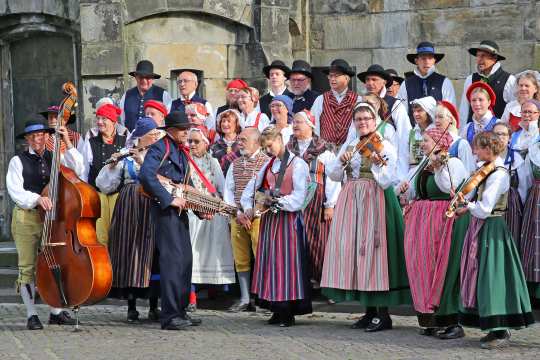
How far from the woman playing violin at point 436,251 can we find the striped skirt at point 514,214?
2.65 ft

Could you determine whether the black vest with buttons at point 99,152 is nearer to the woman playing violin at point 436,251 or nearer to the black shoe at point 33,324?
the black shoe at point 33,324

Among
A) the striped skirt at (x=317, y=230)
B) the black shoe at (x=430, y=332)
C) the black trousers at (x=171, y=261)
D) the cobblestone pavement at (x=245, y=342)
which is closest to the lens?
the cobblestone pavement at (x=245, y=342)

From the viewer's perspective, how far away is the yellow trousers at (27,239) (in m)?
10.3

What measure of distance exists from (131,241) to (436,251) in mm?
2739

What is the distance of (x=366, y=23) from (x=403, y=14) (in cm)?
46

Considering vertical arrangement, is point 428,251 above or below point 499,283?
above

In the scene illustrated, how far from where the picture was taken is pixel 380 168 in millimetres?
9695

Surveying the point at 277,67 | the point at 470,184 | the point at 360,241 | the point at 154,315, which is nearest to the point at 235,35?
the point at 277,67

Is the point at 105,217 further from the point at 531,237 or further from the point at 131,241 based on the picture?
the point at 531,237

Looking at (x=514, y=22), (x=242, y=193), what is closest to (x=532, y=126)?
(x=242, y=193)

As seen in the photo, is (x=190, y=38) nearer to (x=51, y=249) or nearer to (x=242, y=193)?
(x=242, y=193)

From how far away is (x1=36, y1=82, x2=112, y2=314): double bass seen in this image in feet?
32.1

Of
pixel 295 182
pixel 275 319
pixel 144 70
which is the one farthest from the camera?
pixel 144 70

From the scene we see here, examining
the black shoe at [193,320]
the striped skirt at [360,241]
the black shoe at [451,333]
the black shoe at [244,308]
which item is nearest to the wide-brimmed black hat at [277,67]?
the black shoe at [244,308]
